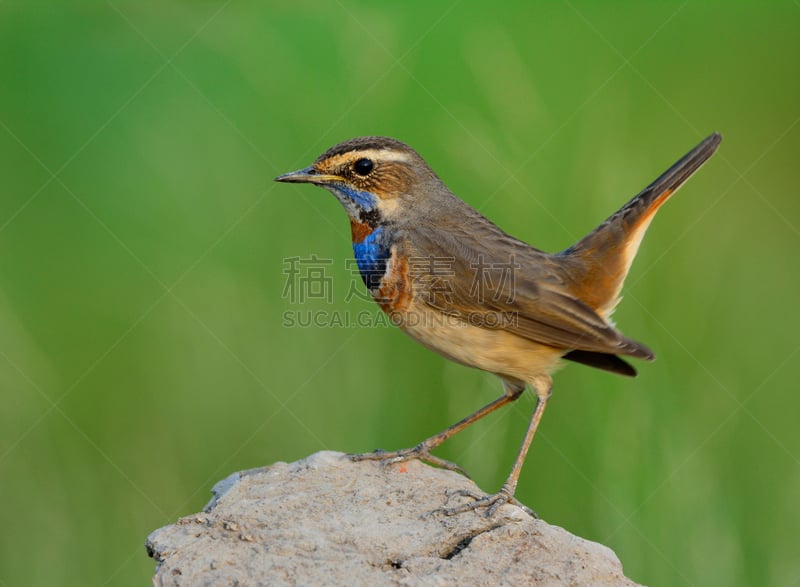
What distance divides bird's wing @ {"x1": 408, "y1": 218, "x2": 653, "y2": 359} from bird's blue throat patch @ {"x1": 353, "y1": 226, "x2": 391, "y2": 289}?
14 cm

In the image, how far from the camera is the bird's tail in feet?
16.5

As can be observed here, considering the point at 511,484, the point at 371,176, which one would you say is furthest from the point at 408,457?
the point at 371,176

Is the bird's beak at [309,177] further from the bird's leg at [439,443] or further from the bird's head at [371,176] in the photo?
the bird's leg at [439,443]

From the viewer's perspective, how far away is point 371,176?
495cm

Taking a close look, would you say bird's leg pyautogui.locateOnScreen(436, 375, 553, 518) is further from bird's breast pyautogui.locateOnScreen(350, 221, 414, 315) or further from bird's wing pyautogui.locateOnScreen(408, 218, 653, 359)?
bird's breast pyautogui.locateOnScreen(350, 221, 414, 315)

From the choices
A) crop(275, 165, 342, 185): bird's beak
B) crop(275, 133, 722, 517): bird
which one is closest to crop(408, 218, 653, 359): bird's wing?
crop(275, 133, 722, 517): bird

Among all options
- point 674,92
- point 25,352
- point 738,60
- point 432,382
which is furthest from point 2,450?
point 738,60

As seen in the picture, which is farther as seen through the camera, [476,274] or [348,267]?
[348,267]

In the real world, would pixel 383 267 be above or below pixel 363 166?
below

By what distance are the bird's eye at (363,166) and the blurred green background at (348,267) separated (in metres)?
1.19

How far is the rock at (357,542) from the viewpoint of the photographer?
347 centimetres

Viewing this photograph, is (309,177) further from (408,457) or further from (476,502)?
(476,502)

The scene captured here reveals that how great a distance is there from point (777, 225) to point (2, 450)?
4.86 metres

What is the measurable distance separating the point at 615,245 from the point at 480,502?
1.52 meters
